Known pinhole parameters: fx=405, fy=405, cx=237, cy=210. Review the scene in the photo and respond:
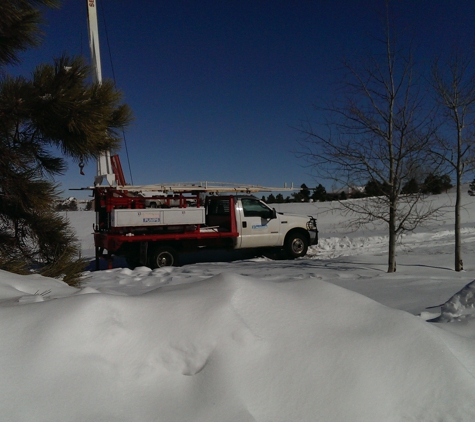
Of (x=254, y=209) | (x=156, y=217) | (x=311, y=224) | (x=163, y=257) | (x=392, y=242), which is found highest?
(x=254, y=209)

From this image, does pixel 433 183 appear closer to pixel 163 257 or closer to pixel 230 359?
pixel 163 257

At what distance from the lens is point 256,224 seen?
11.3 meters

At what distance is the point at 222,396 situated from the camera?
5.48ft

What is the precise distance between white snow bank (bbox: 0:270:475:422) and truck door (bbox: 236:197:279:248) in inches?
A: 349

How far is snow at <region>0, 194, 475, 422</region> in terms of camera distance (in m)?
1.60

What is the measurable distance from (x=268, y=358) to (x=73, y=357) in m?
0.85

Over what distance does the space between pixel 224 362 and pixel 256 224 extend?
9514mm

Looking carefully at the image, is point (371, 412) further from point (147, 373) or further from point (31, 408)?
point (31, 408)

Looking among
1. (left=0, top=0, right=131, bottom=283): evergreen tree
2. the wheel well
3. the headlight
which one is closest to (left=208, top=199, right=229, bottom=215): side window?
the wheel well

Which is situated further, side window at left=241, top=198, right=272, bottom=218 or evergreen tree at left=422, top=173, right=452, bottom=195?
side window at left=241, top=198, right=272, bottom=218

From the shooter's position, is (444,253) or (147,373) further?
(444,253)

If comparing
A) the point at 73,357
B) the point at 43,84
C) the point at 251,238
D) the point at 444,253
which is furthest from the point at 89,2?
the point at 444,253

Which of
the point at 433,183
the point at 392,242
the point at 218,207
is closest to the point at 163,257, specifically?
the point at 218,207

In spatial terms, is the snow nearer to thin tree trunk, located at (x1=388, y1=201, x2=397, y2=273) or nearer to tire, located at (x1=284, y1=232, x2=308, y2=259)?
thin tree trunk, located at (x1=388, y1=201, x2=397, y2=273)
